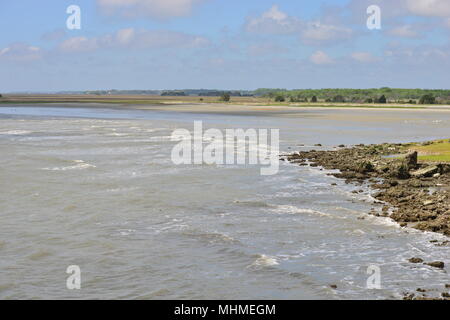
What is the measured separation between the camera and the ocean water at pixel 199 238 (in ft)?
49.1

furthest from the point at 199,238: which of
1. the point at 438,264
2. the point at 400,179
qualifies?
the point at 400,179

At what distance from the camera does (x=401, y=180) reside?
99.4 feet

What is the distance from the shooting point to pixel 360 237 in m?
19.6

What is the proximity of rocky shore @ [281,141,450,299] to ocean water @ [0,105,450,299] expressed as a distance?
2.48 feet

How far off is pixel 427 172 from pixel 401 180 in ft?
5.72

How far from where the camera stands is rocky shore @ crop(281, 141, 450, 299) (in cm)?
2125

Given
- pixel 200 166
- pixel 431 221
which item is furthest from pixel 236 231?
pixel 200 166

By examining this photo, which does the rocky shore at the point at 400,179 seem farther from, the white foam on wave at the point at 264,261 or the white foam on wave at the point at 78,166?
the white foam on wave at the point at 78,166

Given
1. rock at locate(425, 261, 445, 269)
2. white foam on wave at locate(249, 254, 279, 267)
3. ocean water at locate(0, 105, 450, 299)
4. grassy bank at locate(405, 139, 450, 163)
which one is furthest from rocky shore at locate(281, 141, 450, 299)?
white foam on wave at locate(249, 254, 279, 267)

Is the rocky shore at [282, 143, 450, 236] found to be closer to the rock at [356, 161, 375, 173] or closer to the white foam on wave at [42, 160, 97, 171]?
the rock at [356, 161, 375, 173]

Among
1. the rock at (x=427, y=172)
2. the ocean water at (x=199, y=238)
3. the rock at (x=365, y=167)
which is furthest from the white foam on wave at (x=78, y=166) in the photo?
the rock at (x=427, y=172)
